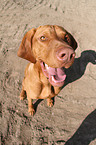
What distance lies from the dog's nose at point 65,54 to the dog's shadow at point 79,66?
7.81 ft

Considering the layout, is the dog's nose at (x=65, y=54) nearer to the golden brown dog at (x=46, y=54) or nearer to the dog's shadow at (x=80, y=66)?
the golden brown dog at (x=46, y=54)

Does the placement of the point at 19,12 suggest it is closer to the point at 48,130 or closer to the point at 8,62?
the point at 8,62

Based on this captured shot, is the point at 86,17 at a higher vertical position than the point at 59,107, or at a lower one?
higher

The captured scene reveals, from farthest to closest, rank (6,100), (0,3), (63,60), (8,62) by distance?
(0,3), (8,62), (6,100), (63,60)

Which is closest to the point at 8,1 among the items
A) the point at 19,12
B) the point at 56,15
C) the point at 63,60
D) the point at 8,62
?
the point at 19,12

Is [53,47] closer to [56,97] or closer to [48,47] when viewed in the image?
[48,47]

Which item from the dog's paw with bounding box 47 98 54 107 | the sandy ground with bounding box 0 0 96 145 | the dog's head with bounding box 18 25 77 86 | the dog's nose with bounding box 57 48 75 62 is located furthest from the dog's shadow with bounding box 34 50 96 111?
the dog's nose with bounding box 57 48 75 62

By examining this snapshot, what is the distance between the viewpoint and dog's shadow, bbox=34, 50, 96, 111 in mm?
3907

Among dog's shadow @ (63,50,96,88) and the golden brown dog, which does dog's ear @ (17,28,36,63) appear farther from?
dog's shadow @ (63,50,96,88)

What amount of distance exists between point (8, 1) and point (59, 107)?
687 centimetres

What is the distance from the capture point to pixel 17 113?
321cm

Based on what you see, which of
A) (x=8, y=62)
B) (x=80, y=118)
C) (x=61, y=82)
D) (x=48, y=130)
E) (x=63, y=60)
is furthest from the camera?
(x=8, y=62)

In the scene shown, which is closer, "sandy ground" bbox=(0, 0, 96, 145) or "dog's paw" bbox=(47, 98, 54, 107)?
"sandy ground" bbox=(0, 0, 96, 145)

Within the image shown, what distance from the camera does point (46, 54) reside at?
1750 millimetres
